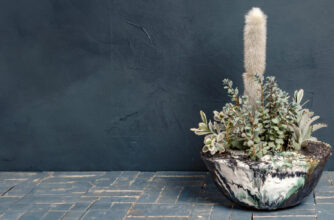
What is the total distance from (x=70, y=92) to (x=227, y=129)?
1.55 metres

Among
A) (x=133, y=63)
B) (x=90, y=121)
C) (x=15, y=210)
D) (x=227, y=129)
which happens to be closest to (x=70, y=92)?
(x=90, y=121)

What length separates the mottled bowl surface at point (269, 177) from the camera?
2742 mm

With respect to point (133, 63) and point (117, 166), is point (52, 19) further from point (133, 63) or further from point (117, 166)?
point (117, 166)

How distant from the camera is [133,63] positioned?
3.76 m

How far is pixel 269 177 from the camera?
108 inches

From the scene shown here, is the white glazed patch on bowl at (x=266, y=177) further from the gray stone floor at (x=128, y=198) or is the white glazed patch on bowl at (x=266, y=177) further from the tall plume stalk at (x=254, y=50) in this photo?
the tall plume stalk at (x=254, y=50)

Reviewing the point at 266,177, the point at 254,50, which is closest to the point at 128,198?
the point at 266,177

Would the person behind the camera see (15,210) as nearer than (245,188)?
No

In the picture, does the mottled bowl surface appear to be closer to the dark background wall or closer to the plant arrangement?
the plant arrangement

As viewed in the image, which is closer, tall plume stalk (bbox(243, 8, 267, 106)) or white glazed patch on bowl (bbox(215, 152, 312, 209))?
white glazed patch on bowl (bbox(215, 152, 312, 209))

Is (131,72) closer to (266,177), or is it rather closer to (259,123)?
(259,123)

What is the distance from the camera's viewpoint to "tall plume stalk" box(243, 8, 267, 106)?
3.15 meters

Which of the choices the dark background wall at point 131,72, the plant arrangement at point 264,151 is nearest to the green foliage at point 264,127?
the plant arrangement at point 264,151

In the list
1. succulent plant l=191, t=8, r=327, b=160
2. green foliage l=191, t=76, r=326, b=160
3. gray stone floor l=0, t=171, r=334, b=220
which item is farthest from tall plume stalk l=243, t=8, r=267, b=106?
gray stone floor l=0, t=171, r=334, b=220
